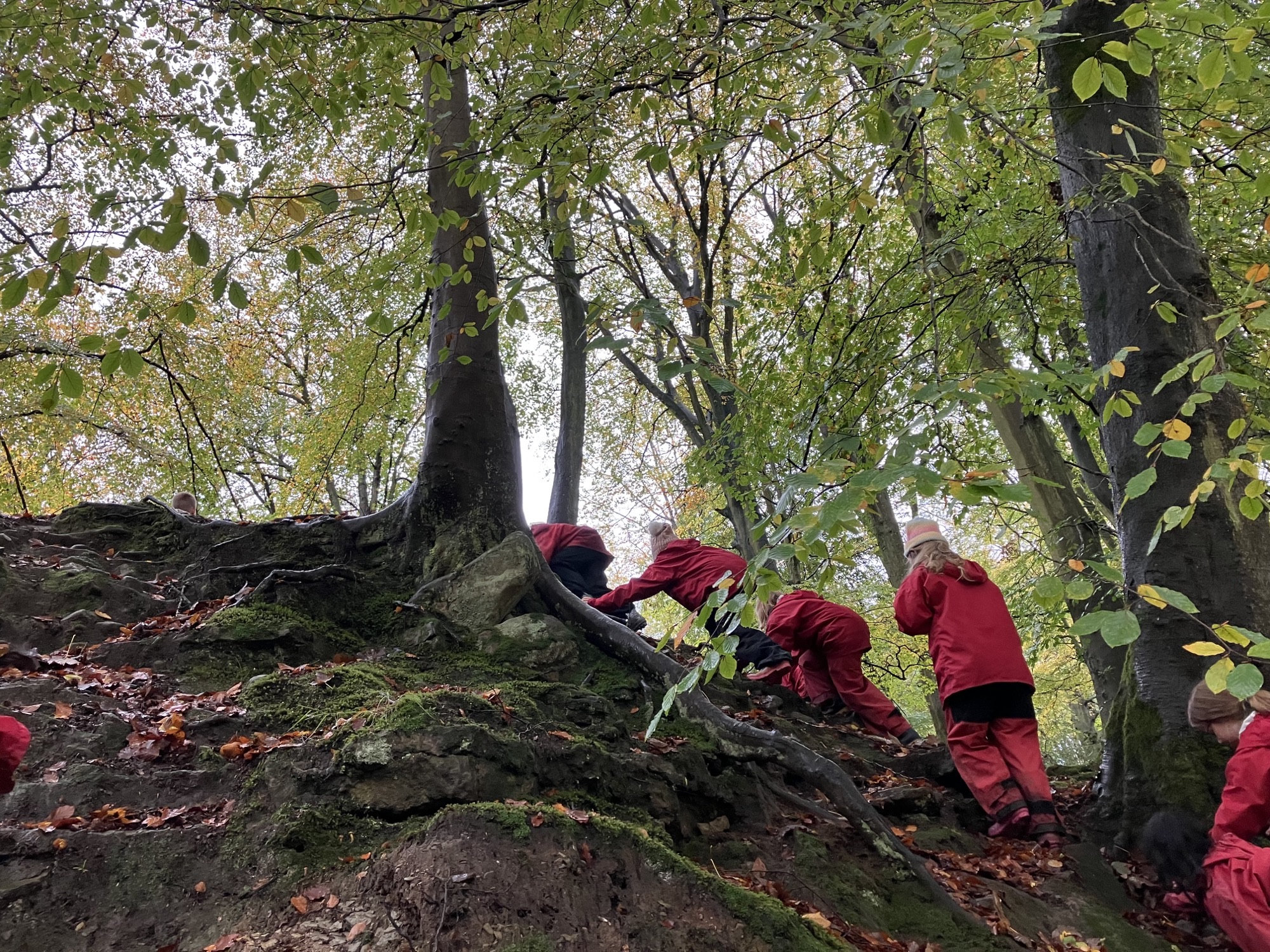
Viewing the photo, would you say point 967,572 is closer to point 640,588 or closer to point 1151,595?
point 640,588

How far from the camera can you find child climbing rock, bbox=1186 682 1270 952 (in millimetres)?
3045

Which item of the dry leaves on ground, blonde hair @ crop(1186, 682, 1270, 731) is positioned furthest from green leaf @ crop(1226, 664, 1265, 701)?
the dry leaves on ground

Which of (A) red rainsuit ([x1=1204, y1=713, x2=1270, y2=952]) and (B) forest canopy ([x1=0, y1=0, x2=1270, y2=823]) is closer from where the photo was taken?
(B) forest canopy ([x1=0, y1=0, x2=1270, y2=823])

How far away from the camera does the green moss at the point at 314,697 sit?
136 inches

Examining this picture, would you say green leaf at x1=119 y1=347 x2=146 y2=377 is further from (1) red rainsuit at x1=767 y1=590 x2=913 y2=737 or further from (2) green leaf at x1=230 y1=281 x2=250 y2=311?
(1) red rainsuit at x1=767 y1=590 x2=913 y2=737

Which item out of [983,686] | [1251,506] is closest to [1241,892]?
[983,686]

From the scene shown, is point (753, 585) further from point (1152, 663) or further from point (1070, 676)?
Answer: point (1070, 676)

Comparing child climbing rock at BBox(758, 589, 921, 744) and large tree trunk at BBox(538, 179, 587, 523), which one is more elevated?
large tree trunk at BBox(538, 179, 587, 523)

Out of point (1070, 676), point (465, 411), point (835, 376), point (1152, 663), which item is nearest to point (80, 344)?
point (465, 411)

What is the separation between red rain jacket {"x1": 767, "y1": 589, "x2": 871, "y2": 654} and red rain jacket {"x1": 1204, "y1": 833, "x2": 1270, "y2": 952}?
278 cm

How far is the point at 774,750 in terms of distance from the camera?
4.00 meters

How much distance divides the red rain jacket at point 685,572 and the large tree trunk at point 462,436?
1.38 metres

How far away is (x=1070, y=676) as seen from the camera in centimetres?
1402

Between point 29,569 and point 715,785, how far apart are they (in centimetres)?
489
